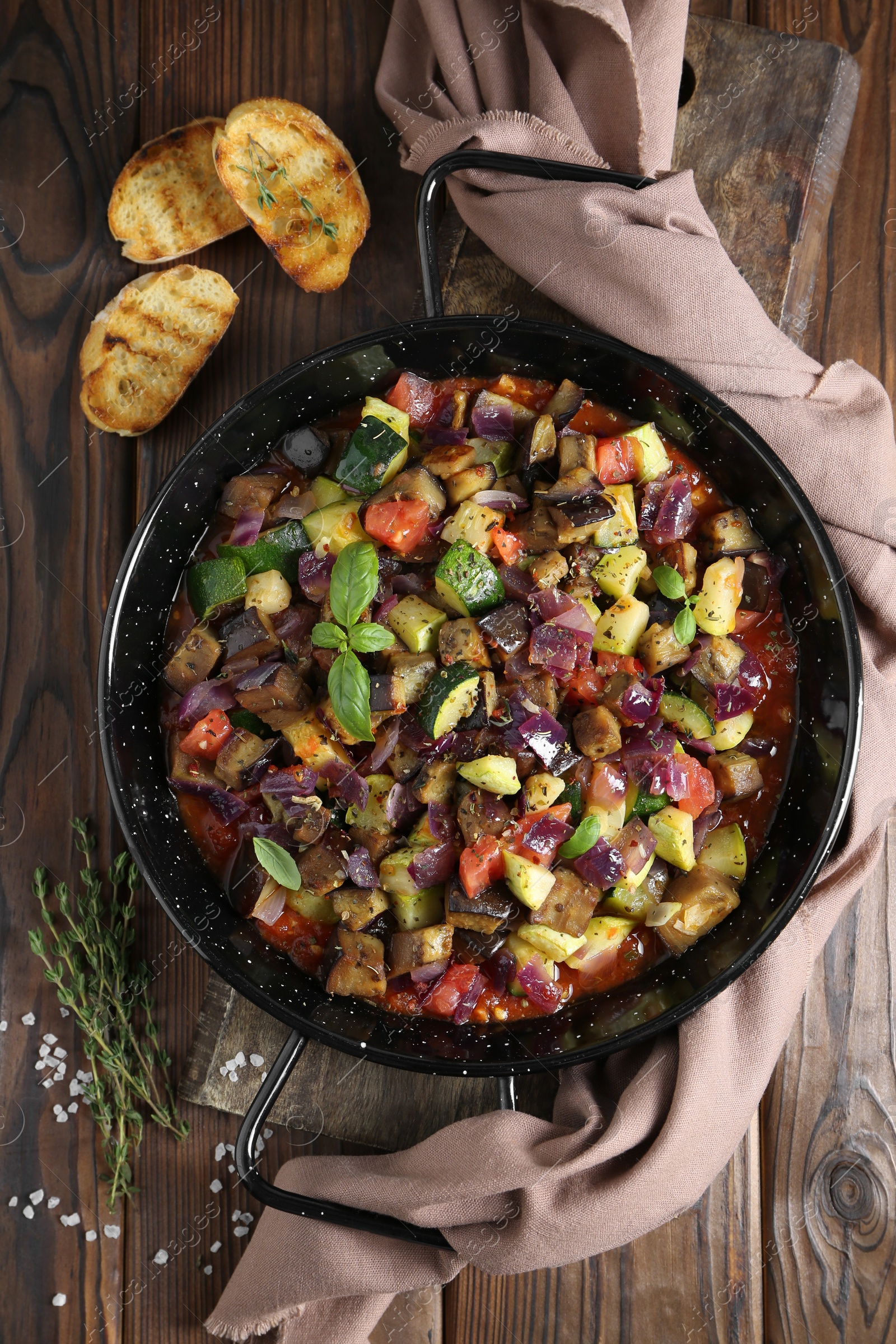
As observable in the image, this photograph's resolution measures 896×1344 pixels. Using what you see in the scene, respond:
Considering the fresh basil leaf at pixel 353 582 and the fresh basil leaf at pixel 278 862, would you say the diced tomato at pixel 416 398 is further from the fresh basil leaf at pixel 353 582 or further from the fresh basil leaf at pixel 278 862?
the fresh basil leaf at pixel 278 862

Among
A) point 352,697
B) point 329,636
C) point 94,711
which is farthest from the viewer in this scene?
point 94,711

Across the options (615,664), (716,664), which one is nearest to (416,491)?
(615,664)

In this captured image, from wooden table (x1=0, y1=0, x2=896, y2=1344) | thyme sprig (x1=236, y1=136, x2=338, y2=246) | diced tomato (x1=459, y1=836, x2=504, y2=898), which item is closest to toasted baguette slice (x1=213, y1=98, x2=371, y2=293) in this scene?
thyme sprig (x1=236, y1=136, x2=338, y2=246)

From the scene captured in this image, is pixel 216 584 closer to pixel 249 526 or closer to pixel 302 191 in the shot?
pixel 249 526

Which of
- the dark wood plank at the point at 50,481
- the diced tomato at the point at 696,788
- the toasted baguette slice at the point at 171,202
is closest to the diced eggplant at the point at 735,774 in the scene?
the diced tomato at the point at 696,788

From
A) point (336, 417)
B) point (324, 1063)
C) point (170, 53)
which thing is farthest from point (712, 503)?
point (170, 53)

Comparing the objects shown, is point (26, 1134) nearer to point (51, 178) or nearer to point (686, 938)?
point (686, 938)

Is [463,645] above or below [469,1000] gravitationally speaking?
above
